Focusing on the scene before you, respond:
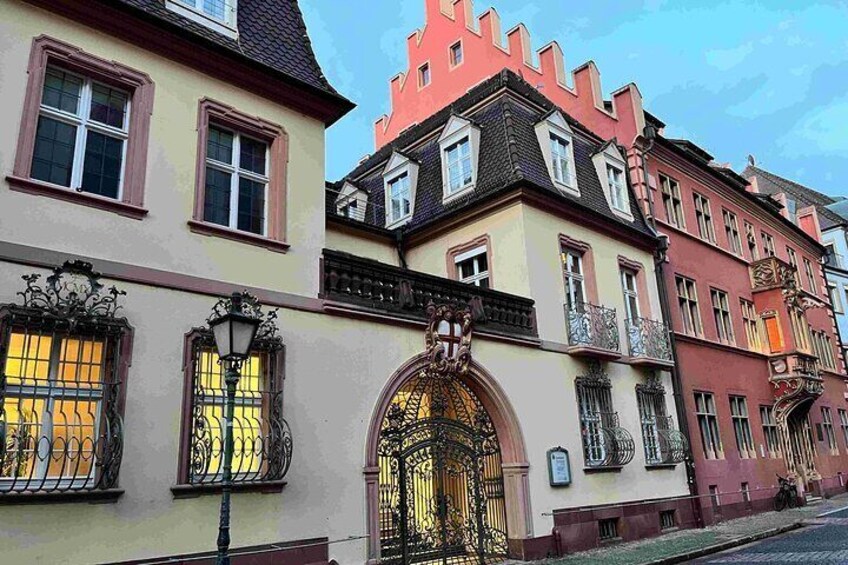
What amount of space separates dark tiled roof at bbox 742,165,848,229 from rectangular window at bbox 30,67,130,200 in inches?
1562

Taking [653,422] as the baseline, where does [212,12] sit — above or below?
above

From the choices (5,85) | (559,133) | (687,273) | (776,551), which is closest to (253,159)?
(5,85)

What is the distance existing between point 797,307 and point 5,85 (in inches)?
1019

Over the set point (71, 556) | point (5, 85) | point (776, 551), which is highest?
point (5, 85)

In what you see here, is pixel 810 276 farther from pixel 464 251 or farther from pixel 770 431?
pixel 464 251

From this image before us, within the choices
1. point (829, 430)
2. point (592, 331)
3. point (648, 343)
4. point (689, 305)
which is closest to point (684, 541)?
point (648, 343)

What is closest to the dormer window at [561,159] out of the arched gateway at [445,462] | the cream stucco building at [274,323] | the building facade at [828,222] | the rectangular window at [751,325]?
the cream stucco building at [274,323]

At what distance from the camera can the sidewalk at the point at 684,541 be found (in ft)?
40.1

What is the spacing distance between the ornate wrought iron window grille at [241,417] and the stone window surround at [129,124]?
2.15m

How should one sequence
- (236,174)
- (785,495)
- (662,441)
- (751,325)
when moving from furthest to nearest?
(751,325) < (785,495) < (662,441) < (236,174)

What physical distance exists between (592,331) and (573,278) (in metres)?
1.52

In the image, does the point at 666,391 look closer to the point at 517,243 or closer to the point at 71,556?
the point at 517,243

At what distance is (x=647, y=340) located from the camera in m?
17.0

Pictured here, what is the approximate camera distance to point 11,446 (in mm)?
7250
